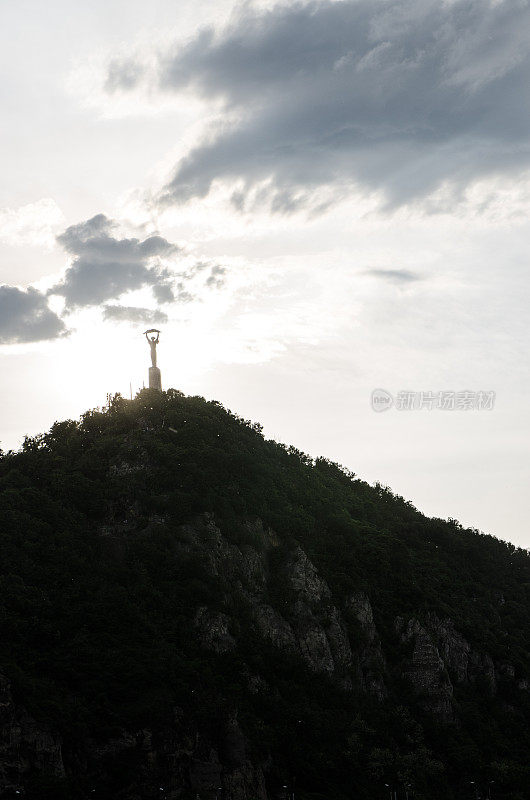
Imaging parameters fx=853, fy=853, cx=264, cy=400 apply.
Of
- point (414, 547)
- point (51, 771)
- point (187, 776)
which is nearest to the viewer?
point (51, 771)

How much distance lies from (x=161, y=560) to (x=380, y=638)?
23.4 metres

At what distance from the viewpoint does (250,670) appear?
65562mm

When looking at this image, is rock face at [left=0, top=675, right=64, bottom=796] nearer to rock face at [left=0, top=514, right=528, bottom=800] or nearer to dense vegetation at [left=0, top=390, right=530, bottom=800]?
rock face at [left=0, top=514, right=528, bottom=800]

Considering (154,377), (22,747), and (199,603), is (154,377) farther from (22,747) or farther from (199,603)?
(22,747)

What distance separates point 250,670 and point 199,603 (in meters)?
6.59

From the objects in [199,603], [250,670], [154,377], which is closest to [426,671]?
[250,670]

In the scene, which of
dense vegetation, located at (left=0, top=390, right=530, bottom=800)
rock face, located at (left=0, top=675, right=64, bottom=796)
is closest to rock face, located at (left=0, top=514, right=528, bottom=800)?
rock face, located at (left=0, top=675, right=64, bottom=796)

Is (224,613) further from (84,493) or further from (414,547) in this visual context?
(414,547)

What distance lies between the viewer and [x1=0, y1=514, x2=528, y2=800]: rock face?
173 feet

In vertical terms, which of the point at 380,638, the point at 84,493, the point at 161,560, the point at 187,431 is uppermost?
the point at 187,431

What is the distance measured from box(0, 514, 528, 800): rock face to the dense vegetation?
88 centimetres

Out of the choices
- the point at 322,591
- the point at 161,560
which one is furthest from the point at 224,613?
the point at 322,591

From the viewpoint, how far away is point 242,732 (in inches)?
2375

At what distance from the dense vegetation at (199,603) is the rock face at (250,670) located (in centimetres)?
88
